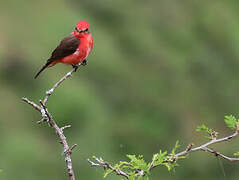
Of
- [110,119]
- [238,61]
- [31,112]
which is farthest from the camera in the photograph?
[238,61]

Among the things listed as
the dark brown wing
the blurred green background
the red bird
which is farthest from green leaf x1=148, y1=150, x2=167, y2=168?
the blurred green background

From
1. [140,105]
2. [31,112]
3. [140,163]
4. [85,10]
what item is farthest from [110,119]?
[140,163]

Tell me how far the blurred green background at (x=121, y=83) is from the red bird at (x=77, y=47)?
10.1ft

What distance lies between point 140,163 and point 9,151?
5.98 metres

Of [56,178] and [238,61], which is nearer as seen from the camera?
[56,178]

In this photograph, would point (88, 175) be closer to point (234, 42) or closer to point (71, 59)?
point (71, 59)

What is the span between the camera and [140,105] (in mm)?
10445

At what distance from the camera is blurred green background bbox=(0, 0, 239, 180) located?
9.04m

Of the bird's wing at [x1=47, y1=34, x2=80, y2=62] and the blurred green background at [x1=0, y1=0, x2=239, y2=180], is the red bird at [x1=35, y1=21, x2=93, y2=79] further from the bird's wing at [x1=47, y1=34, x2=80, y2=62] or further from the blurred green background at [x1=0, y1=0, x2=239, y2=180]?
the blurred green background at [x1=0, y1=0, x2=239, y2=180]

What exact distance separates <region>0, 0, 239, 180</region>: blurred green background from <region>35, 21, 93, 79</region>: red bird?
10.1ft

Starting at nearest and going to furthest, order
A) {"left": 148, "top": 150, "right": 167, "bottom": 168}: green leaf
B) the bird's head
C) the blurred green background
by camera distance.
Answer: {"left": 148, "top": 150, "right": 167, "bottom": 168}: green leaf < the bird's head < the blurred green background

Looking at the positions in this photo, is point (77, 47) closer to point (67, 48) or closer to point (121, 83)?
point (67, 48)

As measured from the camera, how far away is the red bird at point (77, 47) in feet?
17.8

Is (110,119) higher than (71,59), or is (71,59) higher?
(110,119)
